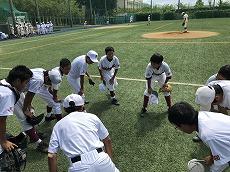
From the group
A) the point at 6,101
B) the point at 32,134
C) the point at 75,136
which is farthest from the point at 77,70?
the point at 75,136

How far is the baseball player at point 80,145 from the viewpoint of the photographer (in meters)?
3.71

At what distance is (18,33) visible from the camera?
40031mm

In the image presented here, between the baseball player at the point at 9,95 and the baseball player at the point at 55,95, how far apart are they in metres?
2.01

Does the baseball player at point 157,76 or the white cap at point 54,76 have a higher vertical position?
the white cap at point 54,76

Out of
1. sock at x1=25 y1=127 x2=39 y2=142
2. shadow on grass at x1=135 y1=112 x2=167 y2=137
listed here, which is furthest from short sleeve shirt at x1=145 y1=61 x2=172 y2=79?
sock at x1=25 y1=127 x2=39 y2=142

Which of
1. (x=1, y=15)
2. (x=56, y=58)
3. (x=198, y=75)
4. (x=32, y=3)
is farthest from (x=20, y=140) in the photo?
(x=32, y=3)

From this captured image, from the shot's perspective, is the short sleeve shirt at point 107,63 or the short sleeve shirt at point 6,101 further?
the short sleeve shirt at point 107,63

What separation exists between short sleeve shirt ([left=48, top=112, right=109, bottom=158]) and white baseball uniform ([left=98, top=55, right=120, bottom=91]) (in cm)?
538

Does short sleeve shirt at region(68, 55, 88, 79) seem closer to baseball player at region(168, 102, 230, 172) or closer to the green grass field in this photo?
the green grass field

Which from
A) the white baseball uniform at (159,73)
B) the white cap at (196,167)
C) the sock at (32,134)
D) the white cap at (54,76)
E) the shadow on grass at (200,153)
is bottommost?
the shadow on grass at (200,153)

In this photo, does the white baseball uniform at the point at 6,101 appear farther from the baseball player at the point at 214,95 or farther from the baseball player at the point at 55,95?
the baseball player at the point at 214,95

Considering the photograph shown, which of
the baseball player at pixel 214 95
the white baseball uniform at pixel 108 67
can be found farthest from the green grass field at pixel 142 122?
the baseball player at pixel 214 95

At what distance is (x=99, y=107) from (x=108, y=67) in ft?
4.29

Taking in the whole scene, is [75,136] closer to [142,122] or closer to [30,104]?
[30,104]
